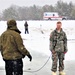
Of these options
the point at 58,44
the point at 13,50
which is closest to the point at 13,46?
the point at 13,50

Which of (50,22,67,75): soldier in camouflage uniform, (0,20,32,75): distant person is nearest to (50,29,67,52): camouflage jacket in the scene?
(50,22,67,75): soldier in camouflage uniform

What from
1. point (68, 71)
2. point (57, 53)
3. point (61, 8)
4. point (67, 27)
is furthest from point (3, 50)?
point (61, 8)

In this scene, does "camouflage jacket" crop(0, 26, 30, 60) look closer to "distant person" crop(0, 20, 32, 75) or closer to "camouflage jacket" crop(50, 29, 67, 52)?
"distant person" crop(0, 20, 32, 75)

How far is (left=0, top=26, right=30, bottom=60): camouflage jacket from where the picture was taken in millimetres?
6957

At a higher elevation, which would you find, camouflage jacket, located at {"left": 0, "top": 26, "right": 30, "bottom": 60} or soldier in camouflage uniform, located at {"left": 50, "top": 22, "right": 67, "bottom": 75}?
camouflage jacket, located at {"left": 0, "top": 26, "right": 30, "bottom": 60}

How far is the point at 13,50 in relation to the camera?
7.04 meters

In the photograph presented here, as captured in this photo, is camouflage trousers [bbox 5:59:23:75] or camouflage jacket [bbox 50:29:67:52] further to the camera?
camouflage jacket [bbox 50:29:67:52]

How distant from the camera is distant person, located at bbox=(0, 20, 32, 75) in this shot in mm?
6965

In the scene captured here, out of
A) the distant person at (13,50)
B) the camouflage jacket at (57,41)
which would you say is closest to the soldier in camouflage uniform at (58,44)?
the camouflage jacket at (57,41)

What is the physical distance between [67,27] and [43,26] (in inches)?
160

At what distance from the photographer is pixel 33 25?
5681cm

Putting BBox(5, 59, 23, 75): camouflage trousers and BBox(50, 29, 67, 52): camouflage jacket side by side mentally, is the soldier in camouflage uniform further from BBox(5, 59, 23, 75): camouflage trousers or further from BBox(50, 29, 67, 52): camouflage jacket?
BBox(5, 59, 23, 75): camouflage trousers

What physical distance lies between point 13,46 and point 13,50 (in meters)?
0.08

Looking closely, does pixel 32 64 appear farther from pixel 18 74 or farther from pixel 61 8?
pixel 61 8
